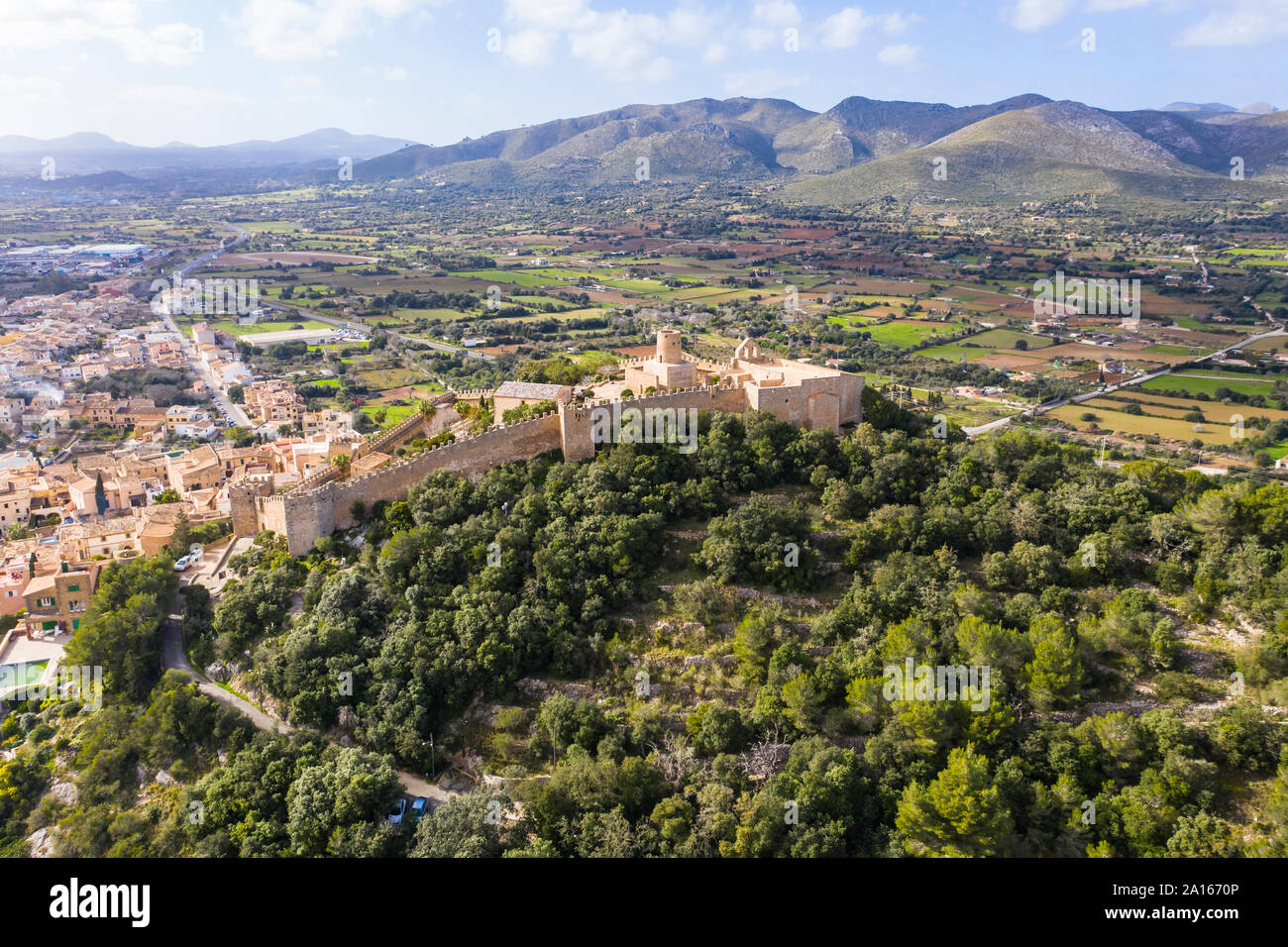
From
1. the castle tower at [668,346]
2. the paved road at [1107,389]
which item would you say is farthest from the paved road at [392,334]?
the castle tower at [668,346]

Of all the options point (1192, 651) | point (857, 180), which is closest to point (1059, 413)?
point (1192, 651)

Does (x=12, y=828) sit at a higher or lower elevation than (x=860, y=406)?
lower

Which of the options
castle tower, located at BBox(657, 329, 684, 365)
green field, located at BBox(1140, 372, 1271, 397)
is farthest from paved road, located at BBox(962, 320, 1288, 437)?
castle tower, located at BBox(657, 329, 684, 365)

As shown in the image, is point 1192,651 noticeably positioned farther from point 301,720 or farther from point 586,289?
point 586,289

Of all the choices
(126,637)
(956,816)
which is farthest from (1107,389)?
(126,637)

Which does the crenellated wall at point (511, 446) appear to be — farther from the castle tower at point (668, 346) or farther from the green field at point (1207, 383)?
the green field at point (1207, 383)
